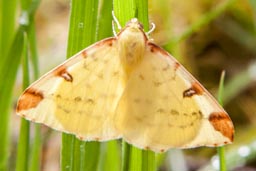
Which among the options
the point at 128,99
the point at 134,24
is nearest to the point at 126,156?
the point at 128,99

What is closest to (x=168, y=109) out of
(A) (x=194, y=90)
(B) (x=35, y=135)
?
(A) (x=194, y=90)

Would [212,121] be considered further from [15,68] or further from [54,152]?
[54,152]

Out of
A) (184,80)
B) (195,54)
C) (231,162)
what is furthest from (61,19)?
(184,80)

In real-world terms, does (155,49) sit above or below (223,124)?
above

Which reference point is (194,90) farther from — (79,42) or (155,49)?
(79,42)

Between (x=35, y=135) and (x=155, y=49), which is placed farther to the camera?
(x=35, y=135)
